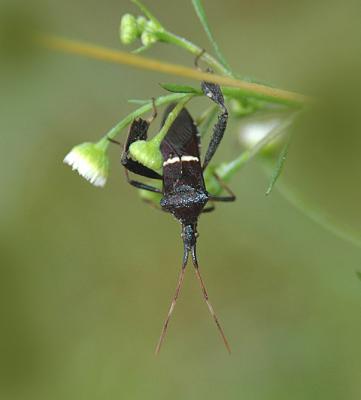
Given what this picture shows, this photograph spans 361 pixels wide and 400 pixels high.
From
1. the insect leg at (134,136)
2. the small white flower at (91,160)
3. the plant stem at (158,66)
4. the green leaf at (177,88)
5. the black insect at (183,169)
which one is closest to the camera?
the plant stem at (158,66)

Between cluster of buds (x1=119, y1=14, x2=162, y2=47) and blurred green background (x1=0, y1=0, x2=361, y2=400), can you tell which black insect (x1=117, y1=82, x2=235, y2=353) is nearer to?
cluster of buds (x1=119, y1=14, x2=162, y2=47)

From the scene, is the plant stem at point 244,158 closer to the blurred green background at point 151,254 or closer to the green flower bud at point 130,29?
the green flower bud at point 130,29

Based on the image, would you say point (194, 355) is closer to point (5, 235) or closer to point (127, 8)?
point (5, 235)

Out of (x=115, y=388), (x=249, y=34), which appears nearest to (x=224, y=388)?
(x=115, y=388)

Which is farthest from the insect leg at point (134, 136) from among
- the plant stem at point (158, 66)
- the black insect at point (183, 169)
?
the plant stem at point (158, 66)

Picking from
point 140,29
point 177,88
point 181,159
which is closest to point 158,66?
point 177,88

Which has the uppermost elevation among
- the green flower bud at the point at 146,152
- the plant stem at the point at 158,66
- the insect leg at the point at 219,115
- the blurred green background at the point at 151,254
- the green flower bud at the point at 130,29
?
the green flower bud at the point at 130,29

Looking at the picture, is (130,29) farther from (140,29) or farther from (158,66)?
(158,66)

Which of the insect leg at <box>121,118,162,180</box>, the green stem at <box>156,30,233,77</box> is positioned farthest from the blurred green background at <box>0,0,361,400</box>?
the green stem at <box>156,30,233,77</box>
